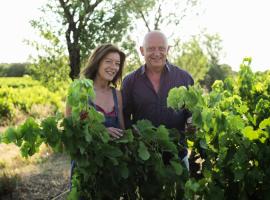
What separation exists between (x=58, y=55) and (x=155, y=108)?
36.4 ft

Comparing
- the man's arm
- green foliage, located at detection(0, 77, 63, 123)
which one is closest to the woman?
the man's arm

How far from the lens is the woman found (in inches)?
138

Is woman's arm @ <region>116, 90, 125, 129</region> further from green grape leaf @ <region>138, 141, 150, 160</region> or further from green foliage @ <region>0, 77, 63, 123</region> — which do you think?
green foliage @ <region>0, 77, 63, 123</region>

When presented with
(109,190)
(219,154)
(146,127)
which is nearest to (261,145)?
(219,154)

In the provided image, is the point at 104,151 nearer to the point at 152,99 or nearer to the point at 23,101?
the point at 152,99

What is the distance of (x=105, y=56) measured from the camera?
3553mm

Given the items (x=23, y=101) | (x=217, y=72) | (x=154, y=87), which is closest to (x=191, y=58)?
(x=23, y=101)

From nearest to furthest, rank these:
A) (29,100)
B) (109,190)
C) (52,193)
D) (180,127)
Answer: (109,190) → (180,127) → (52,193) → (29,100)

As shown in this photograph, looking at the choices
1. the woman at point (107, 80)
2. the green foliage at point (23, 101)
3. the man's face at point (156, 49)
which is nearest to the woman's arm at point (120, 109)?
the woman at point (107, 80)

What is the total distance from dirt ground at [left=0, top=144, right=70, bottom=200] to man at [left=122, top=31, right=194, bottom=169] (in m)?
2.76

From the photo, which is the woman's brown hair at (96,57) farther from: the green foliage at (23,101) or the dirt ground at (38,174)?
the green foliage at (23,101)

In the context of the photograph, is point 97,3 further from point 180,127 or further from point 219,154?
point 219,154

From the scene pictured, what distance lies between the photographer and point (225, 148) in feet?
9.07

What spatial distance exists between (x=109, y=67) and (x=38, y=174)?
4.22 metres
